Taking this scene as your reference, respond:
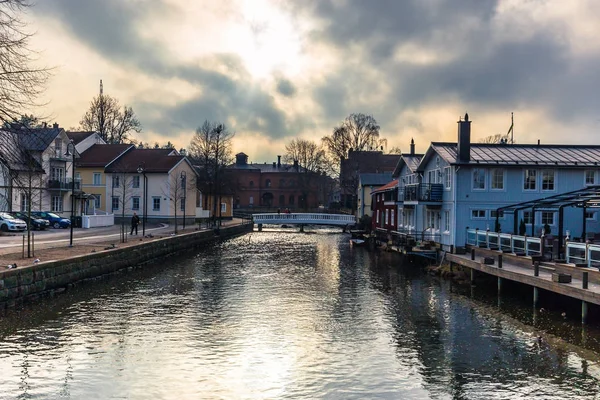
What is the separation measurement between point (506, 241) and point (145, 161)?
145ft

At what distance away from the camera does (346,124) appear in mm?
89875

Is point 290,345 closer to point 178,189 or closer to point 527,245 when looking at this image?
point 527,245

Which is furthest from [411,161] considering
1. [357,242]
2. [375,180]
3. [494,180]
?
[375,180]

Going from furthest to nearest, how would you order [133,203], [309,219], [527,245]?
[309,219] → [133,203] → [527,245]

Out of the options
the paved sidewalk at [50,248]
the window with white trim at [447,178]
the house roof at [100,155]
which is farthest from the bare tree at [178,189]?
the window with white trim at [447,178]

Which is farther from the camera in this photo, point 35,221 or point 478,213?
point 35,221

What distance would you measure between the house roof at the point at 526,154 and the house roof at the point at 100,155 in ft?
128

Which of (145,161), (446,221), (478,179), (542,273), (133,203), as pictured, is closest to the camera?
(542,273)

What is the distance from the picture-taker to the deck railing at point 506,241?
2370 centimetres

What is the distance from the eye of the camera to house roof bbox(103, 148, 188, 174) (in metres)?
58.3

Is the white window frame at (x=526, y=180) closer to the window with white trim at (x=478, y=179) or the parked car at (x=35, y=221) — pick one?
the window with white trim at (x=478, y=179)

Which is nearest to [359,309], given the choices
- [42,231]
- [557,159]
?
[557,159]

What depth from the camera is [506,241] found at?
26.6 m

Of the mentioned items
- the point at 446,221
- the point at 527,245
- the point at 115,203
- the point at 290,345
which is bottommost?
the point at 290,345
